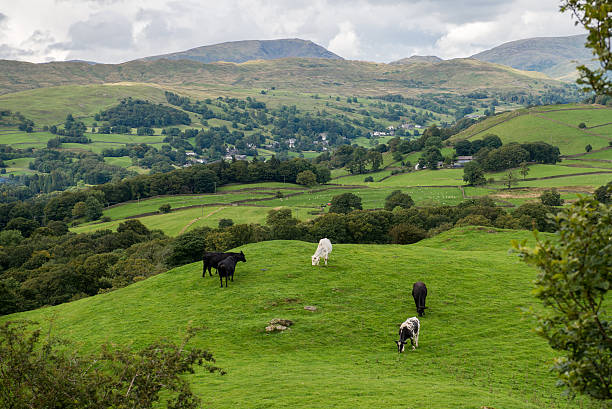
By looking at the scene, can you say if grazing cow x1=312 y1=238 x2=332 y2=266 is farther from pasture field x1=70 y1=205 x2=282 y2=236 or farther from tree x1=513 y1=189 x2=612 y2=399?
pasture field x1=70 y1=205 x2=282 y2=236

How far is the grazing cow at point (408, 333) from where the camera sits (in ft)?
72.3

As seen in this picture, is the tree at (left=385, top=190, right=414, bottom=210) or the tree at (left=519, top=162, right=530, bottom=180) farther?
the tree at (left=519, top=162, right=530, bottom=180)

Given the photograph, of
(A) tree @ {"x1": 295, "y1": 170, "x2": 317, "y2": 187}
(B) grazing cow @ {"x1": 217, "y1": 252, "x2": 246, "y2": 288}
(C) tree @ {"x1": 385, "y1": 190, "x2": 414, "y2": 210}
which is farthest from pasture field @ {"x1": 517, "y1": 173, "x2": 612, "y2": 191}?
(B) grazing cow @ {"x1": 217, "y1": 252, "x2": 246, "y2": 288}

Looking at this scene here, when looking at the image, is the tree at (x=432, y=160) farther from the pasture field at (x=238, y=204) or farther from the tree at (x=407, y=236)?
the tree at (x=407, y=236)

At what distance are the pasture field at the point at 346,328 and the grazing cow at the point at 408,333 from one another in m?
0.46

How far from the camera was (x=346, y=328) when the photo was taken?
24953 mm

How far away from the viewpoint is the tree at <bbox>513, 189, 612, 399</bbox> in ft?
23.5

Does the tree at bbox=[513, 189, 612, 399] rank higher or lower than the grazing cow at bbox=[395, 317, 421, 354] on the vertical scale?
higher

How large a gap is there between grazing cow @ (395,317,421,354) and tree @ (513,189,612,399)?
14915 mm

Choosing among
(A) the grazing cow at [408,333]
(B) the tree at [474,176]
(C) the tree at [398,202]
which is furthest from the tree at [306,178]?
(A) the grazing cow at [408,333]

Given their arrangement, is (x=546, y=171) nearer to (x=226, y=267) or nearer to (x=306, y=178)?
(x=306, y=178)

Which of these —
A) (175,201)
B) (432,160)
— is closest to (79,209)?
(175,201)

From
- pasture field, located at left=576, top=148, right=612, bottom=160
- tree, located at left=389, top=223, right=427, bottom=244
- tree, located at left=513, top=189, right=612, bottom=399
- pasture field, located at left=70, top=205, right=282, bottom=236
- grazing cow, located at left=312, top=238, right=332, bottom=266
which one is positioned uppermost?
pasture field, located at left=576, top=148, right=612, bottom=160

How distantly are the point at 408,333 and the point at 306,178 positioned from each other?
5857 inches
